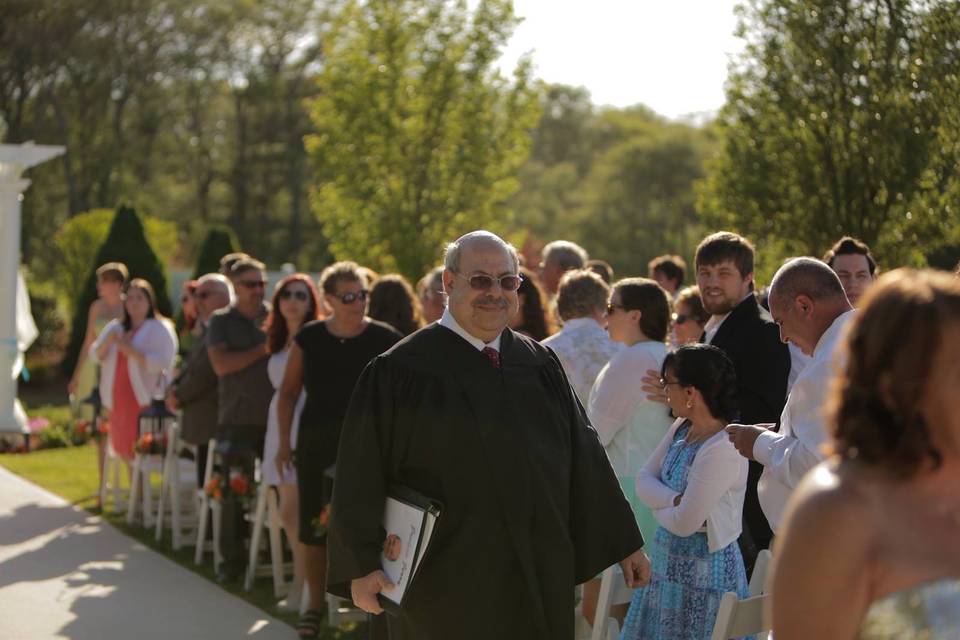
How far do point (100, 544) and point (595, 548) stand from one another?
705 centimetres

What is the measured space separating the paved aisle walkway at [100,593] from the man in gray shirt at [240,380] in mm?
679

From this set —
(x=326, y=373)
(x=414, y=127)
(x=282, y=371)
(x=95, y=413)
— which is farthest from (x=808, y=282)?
(x=414, y=127)

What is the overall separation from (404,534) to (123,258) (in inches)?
962

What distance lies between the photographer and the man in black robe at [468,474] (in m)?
4.75

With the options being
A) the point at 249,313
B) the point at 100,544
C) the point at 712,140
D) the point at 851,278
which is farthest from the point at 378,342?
the point at 712,140

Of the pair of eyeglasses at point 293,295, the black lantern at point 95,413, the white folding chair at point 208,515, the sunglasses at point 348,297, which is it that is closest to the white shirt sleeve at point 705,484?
the sunglasses at point 348,297

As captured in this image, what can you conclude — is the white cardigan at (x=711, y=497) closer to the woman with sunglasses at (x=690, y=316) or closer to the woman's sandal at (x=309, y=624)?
the woman with sunglasses at (x=690, y=316)

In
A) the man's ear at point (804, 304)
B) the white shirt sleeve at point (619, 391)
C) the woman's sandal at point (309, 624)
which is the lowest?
the woman's sandal at point (309, 624)

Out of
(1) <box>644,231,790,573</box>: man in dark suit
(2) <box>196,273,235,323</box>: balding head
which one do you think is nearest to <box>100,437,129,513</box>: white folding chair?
(2) <box>196,273,235,323</box>: balding head

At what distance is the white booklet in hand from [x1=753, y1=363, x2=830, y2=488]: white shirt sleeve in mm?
1221

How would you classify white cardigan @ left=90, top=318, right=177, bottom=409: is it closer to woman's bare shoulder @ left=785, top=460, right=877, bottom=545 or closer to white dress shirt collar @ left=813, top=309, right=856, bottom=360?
white dress shirt collar @ left=813, top=309, right=856, bottom=360

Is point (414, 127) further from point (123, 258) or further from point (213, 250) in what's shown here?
point (123, 258)

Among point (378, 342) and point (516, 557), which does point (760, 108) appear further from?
point (516, 557)

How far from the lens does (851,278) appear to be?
24.4 ft
